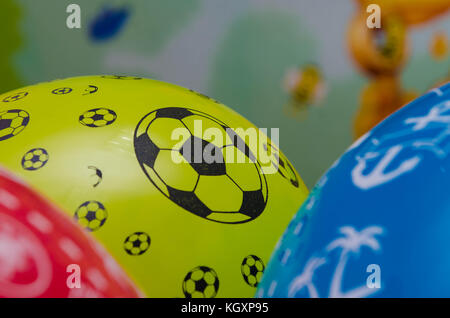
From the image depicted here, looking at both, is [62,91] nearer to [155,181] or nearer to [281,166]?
[155,181]

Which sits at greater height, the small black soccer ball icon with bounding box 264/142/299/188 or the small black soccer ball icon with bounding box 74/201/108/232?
the small black soccer ball icon with bounding box 264/142/299/188

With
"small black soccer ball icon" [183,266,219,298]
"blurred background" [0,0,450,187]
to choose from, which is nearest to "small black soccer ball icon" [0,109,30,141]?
"small black soccer ball icon" [183,266,219,298]

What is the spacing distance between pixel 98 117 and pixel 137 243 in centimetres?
18

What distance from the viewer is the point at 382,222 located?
0.43 metres

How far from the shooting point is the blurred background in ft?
8.75

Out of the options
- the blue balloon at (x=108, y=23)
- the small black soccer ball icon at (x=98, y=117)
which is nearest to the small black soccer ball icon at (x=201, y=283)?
the small black soccer ball icon at (x=98, y=117)

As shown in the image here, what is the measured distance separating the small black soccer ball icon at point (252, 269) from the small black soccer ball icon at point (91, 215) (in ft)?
0.57

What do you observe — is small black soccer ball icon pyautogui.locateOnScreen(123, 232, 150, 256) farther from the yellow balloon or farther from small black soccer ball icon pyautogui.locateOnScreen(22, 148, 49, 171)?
small black soccer ball icon pyautogui.locateOnScreen(22, 148, 49, 171)

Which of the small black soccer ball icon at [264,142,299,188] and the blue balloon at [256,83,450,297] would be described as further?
the small black soccer ball icon at [264,142,299,188]

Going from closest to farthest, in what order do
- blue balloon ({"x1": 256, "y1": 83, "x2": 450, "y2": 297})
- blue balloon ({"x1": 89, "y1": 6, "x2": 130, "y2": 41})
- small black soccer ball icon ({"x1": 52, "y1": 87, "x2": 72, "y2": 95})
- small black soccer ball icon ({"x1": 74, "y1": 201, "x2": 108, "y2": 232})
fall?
1. blue balloon ({"x1": 256, "y1": 83, "x2": 450, "y2": 297})
2. small black soccer ball icon ({"x1": 74, "y1": 201, "x2": 108, "y2": 232})
3. small black soccer ball icon ({"x1": 52, "y1": 87, "x2": 72, "y2": 95})
4. blue balloon ({"x1": 89, "y1": 6, "x2": 130, "y2": 41})

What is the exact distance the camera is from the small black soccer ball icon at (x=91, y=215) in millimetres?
620

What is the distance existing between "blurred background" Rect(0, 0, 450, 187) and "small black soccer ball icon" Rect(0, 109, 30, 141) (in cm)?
199
